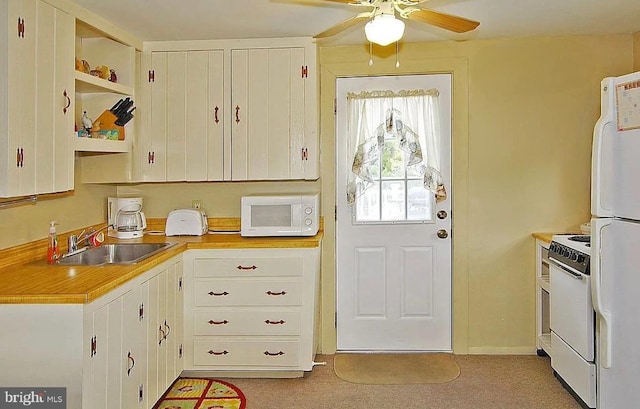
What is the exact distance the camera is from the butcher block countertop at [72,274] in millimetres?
2340

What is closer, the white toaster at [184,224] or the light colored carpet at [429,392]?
the light colored carpet at [429,392]

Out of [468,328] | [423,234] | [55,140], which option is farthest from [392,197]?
[55,140]

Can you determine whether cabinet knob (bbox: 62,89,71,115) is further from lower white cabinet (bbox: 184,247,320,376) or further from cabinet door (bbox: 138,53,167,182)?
lower white cabinet (bbox: 184,247,320,376)

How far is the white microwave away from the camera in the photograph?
3998 mm

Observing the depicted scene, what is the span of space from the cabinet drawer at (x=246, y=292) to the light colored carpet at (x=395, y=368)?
667 mm

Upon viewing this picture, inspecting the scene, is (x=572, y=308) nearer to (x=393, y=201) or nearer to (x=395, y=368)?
(x=395, y=368)

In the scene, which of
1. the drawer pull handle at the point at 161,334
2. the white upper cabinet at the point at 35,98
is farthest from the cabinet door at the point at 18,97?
the drawer pull handle at the point at 161,334

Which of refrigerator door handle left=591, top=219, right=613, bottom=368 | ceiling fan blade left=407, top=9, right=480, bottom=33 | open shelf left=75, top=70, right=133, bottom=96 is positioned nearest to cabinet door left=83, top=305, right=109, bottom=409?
open shelf left=75, top=70, right=133, bottom=96

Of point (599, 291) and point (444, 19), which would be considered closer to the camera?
point (444, 19)

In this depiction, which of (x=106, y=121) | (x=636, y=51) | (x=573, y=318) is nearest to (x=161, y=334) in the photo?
(x=106, y=121)

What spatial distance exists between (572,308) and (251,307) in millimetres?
1955

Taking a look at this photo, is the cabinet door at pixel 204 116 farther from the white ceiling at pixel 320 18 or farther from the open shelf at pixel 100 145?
the open shelf at pixel 100 145

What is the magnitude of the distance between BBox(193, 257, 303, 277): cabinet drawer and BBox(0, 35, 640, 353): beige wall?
63 cm

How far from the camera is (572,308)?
3340mm
